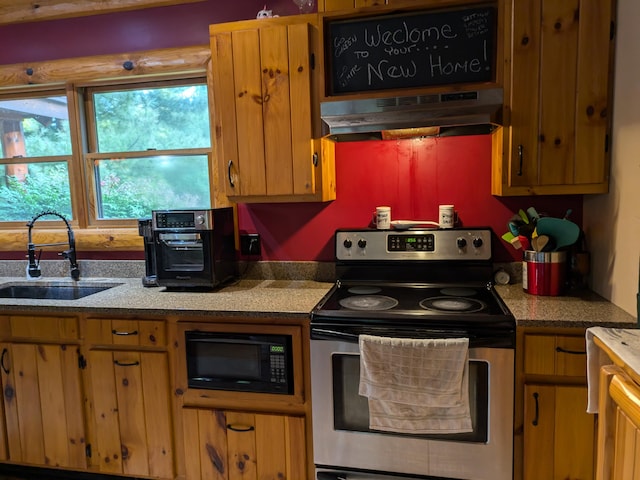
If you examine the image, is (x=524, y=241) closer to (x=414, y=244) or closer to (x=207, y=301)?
(x=414, y=244)

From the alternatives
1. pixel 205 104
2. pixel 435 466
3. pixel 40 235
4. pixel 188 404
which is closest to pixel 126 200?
pixel 40 235

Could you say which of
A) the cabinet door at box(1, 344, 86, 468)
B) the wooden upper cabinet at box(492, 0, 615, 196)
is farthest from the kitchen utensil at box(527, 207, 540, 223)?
the cabinet door at box(1, 344, 86, 468)

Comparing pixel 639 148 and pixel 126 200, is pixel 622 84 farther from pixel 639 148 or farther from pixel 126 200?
pixel 126 200

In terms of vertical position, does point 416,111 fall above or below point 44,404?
above

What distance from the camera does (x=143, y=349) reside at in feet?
6.64

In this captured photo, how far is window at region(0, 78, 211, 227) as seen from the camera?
2.63 m

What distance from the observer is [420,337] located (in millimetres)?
1716

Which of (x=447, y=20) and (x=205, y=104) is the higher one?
(x=447, y=20)

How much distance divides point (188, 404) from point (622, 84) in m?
2.22

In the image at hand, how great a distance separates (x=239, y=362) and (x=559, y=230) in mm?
1501

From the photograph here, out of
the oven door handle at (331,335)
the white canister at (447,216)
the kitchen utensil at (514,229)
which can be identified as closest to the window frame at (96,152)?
the oven door handle at (331,335)

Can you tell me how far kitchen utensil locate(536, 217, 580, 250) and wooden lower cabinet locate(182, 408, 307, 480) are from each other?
4.35 ft

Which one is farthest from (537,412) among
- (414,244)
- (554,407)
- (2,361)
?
(2,361)

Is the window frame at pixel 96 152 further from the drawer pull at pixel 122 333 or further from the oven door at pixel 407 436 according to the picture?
the oven door at pixel 407 436
